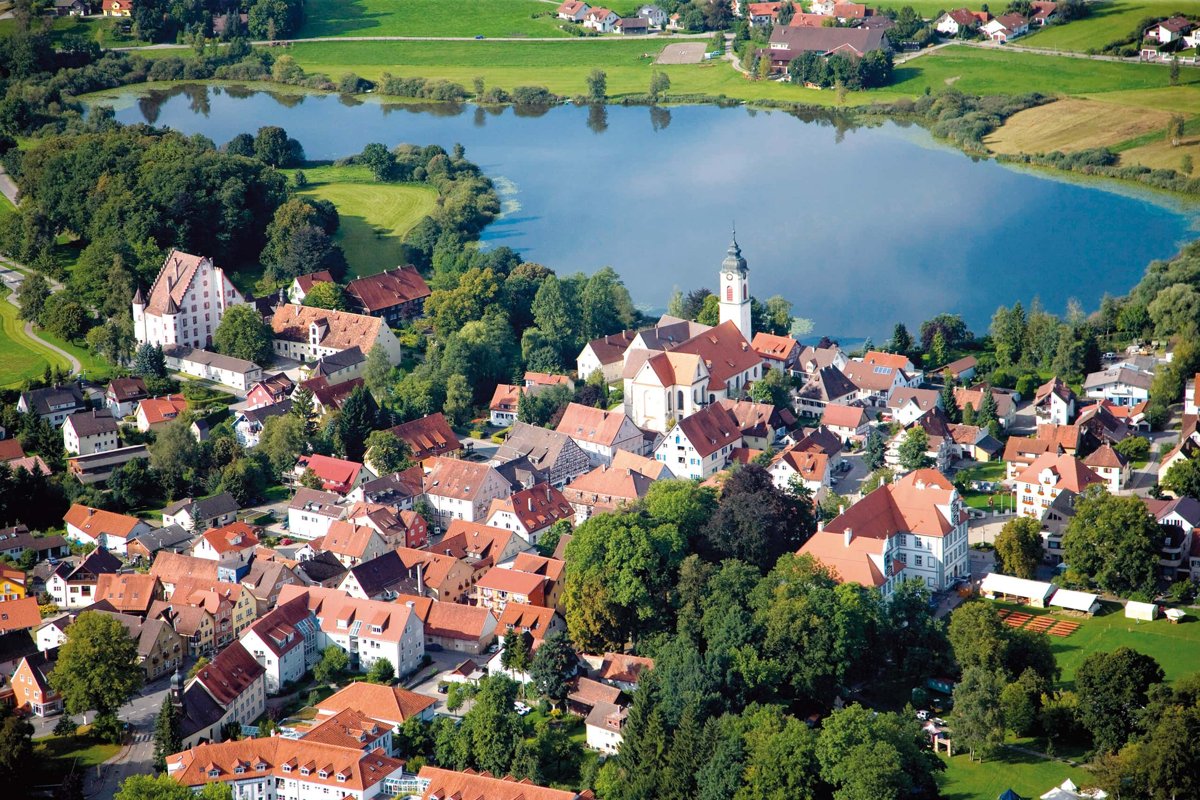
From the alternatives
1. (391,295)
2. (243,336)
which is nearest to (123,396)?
(243,336)

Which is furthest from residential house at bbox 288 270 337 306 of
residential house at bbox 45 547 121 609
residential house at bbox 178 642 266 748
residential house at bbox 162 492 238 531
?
residential house at bbox 178 642 266 748

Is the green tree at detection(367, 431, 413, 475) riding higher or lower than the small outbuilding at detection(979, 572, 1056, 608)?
higher

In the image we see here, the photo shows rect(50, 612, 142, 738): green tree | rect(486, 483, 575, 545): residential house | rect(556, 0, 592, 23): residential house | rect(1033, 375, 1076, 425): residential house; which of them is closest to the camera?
rect(50, 612, 142, 738): green tree

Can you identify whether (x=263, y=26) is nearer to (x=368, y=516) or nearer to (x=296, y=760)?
(x=368, y=516)

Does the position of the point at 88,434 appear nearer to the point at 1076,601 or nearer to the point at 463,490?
the point at 463,490

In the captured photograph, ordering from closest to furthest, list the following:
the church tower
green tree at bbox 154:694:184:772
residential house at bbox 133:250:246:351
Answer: green tree at bbox 154:694:184:772 → the church tower → residential house at bbox 133:250:246:351

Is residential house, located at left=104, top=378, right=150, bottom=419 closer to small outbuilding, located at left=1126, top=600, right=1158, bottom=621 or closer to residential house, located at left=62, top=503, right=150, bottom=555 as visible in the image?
residential house, located at left=62, top=503, right=150, bottom=555

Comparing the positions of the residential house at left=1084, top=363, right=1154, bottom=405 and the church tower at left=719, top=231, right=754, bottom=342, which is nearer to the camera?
the residential house at left=1084, top=363, right=1154, bottom=405

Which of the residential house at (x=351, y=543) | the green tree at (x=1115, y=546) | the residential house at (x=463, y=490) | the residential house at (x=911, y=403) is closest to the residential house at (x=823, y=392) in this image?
the residential house at (x=911, y=403)
